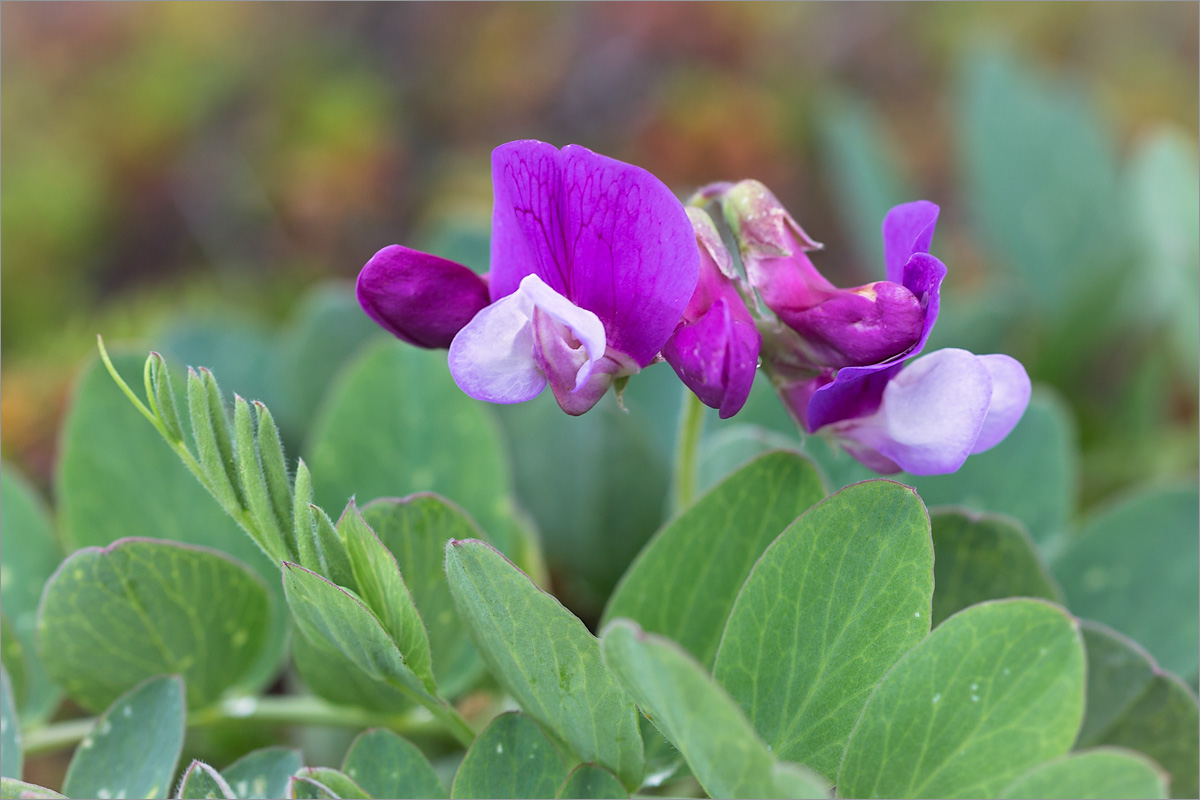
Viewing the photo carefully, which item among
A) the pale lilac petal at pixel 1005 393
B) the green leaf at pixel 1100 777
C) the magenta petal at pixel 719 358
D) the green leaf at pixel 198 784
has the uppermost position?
the magenta petal at pixel 719 358

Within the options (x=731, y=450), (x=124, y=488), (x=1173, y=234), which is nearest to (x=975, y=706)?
(x=731, y=450)

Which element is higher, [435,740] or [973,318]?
[973,318]

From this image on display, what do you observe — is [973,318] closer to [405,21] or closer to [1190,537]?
[1190,537]

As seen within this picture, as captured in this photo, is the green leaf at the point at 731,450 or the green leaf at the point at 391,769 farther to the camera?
the green leaf at the point at 731,450

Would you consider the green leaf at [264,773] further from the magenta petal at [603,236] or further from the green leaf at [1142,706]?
the green leaf at [1142,706]

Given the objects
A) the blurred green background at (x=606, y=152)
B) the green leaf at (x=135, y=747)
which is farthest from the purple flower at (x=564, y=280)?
the blurred green background at (x=606, y=152)

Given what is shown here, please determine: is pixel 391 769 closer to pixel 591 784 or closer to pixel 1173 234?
pixel 591 784

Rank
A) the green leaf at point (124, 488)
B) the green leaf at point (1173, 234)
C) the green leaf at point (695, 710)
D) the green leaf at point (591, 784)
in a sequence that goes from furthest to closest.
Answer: the green leaf at point (1173, 234)
the green leaf at point (124, 488)
the green leaf at point (591, 784)
the green leaf at point (695, 710)

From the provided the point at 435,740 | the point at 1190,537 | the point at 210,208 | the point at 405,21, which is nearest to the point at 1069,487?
the point at 1190,537
